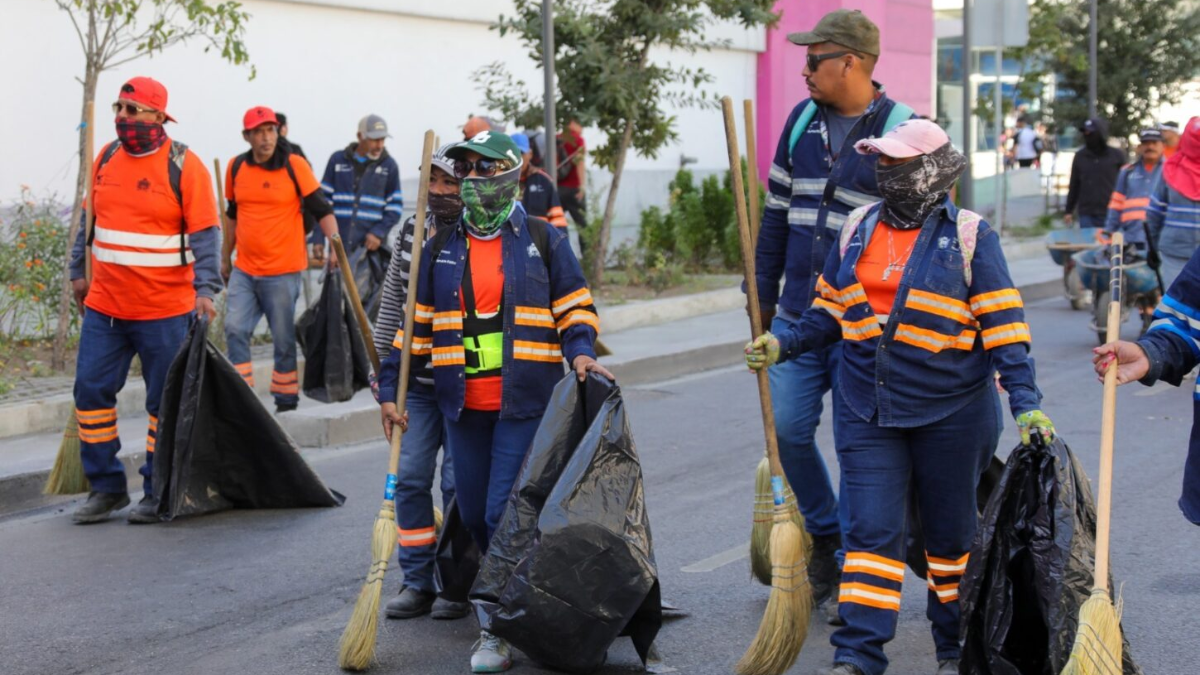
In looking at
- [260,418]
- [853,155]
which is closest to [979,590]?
[853,155]

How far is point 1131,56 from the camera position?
25281mm

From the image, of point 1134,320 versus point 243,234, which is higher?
point 243,234

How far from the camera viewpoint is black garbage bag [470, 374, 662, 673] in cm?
462

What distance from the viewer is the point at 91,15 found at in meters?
10.1

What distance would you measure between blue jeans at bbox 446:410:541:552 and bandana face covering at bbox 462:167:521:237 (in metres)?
0.64

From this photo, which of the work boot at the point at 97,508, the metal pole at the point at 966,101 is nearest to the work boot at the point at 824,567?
the work boot at the point at 97,508

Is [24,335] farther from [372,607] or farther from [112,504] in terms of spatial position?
[372,607]

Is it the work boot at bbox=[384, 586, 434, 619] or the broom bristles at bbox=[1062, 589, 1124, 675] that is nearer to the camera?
the broom bristles at bbox=[1062, 589, 1124, 675]

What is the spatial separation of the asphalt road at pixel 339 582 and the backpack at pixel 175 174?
136cm

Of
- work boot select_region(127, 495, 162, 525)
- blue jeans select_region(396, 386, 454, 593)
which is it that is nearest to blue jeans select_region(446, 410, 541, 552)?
blue jeans select_region(396, 386, 454, 593)

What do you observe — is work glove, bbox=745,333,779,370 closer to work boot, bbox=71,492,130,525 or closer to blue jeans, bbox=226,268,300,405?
work boot, bbox=71,492,130,525

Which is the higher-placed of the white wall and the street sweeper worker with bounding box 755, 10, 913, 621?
the white wall

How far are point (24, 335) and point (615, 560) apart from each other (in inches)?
295

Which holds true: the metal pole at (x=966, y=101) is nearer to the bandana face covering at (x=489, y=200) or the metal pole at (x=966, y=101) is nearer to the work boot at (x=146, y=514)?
the work boot at (x=146, y=514)
